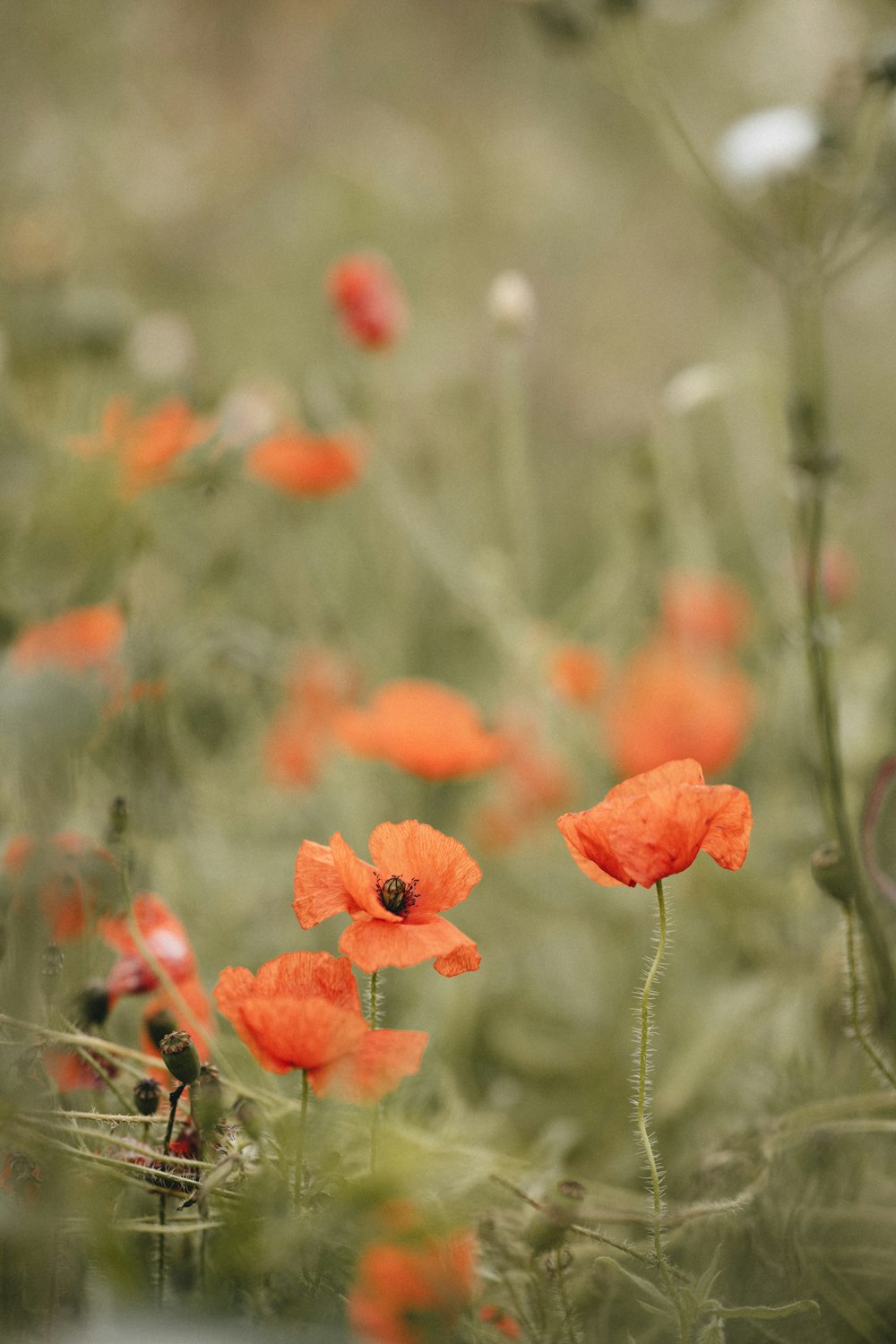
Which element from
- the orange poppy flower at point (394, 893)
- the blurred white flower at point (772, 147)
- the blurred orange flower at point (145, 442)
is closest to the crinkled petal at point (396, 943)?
the orange poppy flower at point (394, 893)

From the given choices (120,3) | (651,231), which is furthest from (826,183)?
(651,231)

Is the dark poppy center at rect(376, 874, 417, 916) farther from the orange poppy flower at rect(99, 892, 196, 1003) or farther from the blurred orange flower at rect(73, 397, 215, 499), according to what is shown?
the blurred orange flower at rect(73, 397, 215, 499)

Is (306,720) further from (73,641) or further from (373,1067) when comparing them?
(373,1067)

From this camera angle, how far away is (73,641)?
485 millimetres

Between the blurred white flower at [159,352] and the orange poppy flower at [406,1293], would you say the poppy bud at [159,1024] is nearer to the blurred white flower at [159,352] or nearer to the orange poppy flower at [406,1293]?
the orange poppy flower at [406,1293]

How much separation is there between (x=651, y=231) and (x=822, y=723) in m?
1.49

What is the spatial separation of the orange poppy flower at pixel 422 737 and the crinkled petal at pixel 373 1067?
25 cm

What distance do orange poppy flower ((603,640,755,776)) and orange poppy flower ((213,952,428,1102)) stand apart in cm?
38

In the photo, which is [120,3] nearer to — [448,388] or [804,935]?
[448,388]

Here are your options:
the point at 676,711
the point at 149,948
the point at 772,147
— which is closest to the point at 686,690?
the point at 676,711

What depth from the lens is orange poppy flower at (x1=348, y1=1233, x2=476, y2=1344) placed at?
0.27 meters

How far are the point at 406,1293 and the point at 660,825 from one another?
13 cm

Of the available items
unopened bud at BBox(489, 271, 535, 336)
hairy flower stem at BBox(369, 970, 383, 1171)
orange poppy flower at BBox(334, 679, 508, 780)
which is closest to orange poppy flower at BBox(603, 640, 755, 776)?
orange poppy flower at BBox(334, 679, 508, 780)

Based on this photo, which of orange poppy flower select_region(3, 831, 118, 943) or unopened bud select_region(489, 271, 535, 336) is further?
unopened bud select_region(489, 271, 535, 336)
